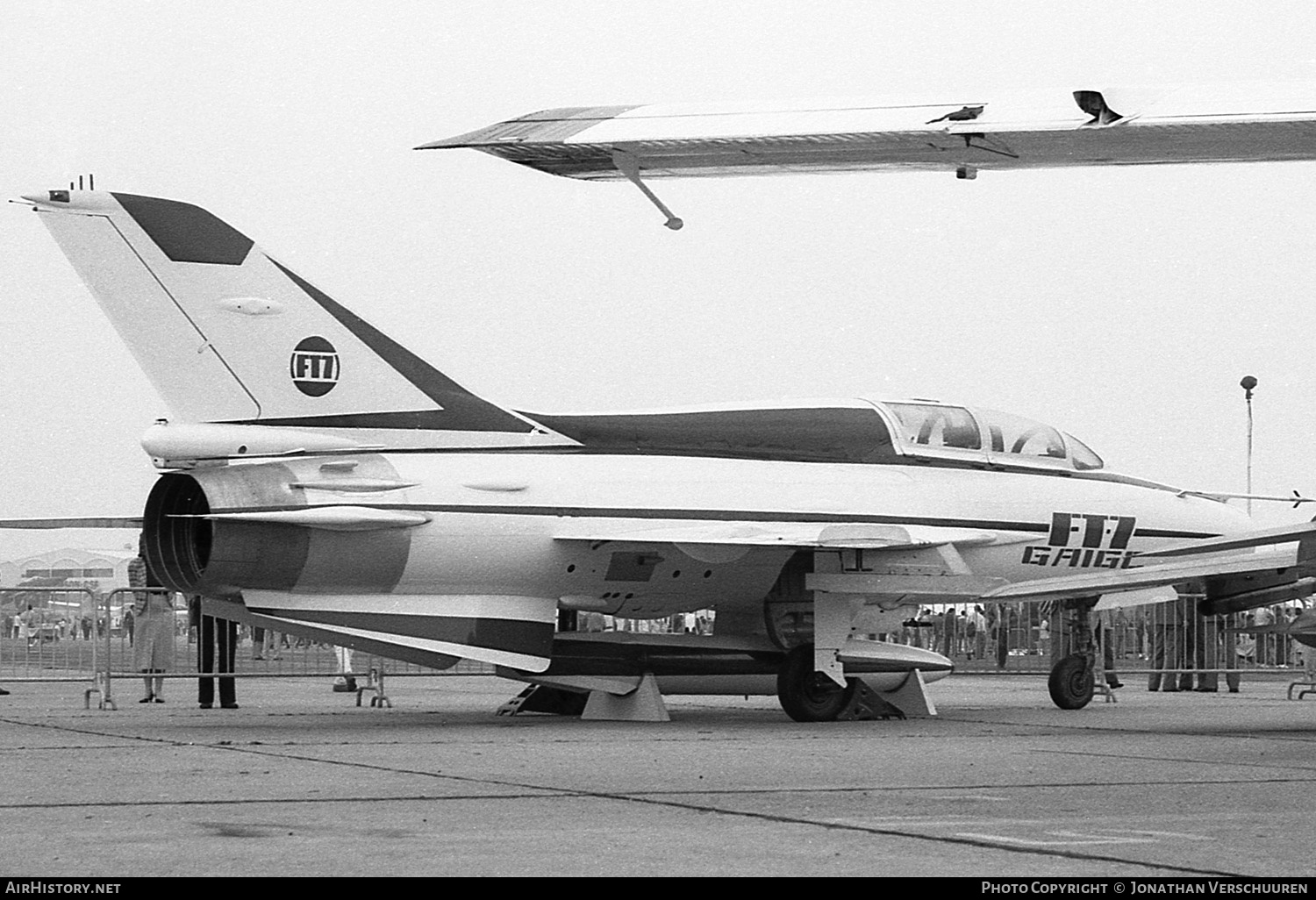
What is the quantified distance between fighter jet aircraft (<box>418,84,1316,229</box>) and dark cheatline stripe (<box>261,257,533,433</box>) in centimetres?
482

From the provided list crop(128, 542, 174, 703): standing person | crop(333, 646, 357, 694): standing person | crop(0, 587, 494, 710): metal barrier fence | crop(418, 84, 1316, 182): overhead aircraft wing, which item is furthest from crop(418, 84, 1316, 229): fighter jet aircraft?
crop(333, 646, 357, 694): standing person

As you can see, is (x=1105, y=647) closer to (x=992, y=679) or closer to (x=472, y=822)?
(x=992, y=679)

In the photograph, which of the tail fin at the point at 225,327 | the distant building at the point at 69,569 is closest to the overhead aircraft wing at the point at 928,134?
the tail fin at the point at 225,327

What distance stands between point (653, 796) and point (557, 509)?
623 centimetres

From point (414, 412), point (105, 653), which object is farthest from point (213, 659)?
point (414, 412)

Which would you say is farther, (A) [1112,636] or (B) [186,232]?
(A) [1112,636]

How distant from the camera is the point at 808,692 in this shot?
15195 mm

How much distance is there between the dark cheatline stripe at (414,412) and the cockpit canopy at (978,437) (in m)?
3.53

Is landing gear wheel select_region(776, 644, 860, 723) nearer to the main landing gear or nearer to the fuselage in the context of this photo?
the fuselage

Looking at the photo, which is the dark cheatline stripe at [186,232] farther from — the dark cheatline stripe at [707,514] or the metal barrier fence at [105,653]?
the metal barrier fence at [105,653]

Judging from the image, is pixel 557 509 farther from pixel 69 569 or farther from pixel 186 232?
pixel 69 569

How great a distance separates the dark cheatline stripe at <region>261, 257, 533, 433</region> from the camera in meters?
14.1

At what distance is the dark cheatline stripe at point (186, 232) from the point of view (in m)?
13.5

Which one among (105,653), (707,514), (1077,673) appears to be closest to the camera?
(707,514)
